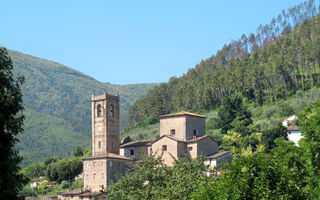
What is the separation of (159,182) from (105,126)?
24.5 meters

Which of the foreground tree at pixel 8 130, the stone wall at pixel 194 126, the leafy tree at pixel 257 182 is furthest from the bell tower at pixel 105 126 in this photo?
the foreground tree at pixel 8 130

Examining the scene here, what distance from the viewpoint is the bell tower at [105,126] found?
6250 centimetres

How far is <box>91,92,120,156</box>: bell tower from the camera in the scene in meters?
62.5

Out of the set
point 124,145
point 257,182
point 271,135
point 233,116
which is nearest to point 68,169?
point 124,145

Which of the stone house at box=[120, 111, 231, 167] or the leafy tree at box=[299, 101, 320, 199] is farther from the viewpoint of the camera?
the stone house at box=[120, 111, 231, 167]

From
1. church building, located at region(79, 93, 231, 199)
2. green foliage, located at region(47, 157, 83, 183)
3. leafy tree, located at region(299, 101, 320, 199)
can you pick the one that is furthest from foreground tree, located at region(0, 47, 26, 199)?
green foliage, located at region(47, 157, 83, 183)

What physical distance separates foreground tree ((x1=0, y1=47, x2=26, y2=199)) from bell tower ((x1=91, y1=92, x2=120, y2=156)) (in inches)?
1741

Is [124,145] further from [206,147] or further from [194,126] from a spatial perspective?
[206,147]

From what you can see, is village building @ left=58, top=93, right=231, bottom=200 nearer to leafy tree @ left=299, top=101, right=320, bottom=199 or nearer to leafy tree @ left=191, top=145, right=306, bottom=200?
leafy tree @ left=299, top=101, right=320, bottom=199

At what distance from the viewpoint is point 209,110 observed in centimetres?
10450

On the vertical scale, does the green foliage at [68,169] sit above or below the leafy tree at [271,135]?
below

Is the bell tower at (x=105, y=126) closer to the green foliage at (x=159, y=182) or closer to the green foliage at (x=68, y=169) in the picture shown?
the green foliage at (x=68, y=169)

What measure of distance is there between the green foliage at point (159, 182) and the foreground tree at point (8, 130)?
765 inches

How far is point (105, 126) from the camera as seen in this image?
206 feet
